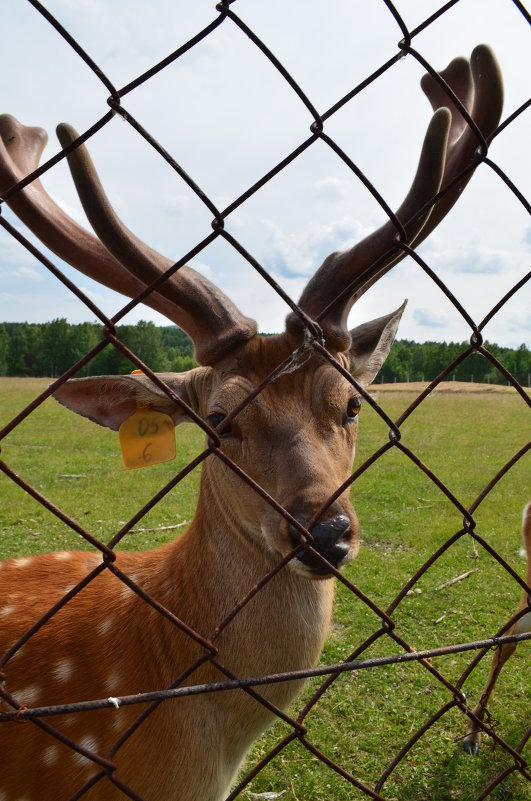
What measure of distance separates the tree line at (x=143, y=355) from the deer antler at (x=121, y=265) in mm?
39415

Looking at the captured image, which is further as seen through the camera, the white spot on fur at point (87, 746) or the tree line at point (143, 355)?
the tree line at point (143, 355)

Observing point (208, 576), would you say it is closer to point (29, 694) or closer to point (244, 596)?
point (244, 596)

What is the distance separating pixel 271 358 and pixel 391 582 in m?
4.13

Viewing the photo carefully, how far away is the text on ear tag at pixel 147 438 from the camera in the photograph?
5.87 feet

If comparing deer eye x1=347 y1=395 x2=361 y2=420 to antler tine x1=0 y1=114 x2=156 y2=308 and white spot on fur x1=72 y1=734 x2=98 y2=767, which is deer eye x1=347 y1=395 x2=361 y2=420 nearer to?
antler tine x1=0 y1=114 x2=156 y2=308

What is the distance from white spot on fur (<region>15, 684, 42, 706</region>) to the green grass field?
64.1 inches

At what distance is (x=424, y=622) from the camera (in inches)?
185

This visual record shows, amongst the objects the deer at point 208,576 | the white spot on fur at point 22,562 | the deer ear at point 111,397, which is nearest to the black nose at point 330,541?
the deer at point 208,576

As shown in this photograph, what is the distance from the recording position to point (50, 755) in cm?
193

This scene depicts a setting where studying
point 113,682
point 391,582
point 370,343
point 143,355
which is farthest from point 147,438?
point 143,355

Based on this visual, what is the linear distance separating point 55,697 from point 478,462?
10.5 metres

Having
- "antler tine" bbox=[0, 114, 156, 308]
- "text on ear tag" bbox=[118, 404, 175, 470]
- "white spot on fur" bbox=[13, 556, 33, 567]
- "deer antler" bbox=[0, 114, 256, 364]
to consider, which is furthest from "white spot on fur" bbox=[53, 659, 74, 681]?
"antler tine" bbox=[0, 114, 156, 308]

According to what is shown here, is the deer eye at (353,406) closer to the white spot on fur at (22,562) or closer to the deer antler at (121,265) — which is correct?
the deer antler at (121,265)

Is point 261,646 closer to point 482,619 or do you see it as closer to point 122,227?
point 122,227
